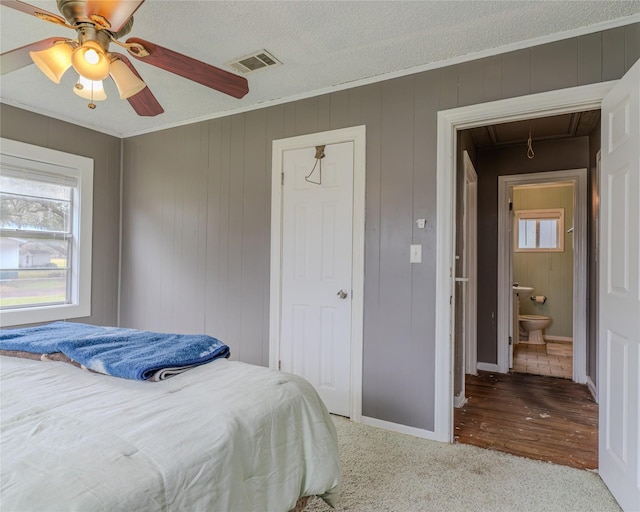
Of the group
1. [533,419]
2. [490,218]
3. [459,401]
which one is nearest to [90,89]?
[459,401]

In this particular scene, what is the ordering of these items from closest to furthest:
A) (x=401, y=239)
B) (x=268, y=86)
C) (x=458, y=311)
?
(x=401, y=239), (x=268, y=86), (x=458, y=311)

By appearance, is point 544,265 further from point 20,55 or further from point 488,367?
point 20,55

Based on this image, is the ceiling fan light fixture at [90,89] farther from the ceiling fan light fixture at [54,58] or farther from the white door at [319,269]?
the white door at [319,269]

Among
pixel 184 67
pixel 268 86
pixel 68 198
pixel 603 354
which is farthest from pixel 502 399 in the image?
pixel 68 198

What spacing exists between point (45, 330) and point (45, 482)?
1.53 metres

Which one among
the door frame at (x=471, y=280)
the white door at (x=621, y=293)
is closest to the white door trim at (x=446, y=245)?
the white door at (x=621, y=293)

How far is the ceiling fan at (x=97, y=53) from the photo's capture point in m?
1.52

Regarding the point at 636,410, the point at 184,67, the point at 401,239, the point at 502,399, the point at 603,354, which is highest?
the point at 184,67

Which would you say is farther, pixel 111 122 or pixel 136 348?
pixel 111 122

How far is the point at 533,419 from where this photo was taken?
2.90 metres

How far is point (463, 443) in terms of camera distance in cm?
248

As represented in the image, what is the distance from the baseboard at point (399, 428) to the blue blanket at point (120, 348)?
1404mm

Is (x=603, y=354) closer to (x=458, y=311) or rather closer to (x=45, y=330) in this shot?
(x=458, y=311)

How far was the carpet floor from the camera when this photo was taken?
5.96 ft
